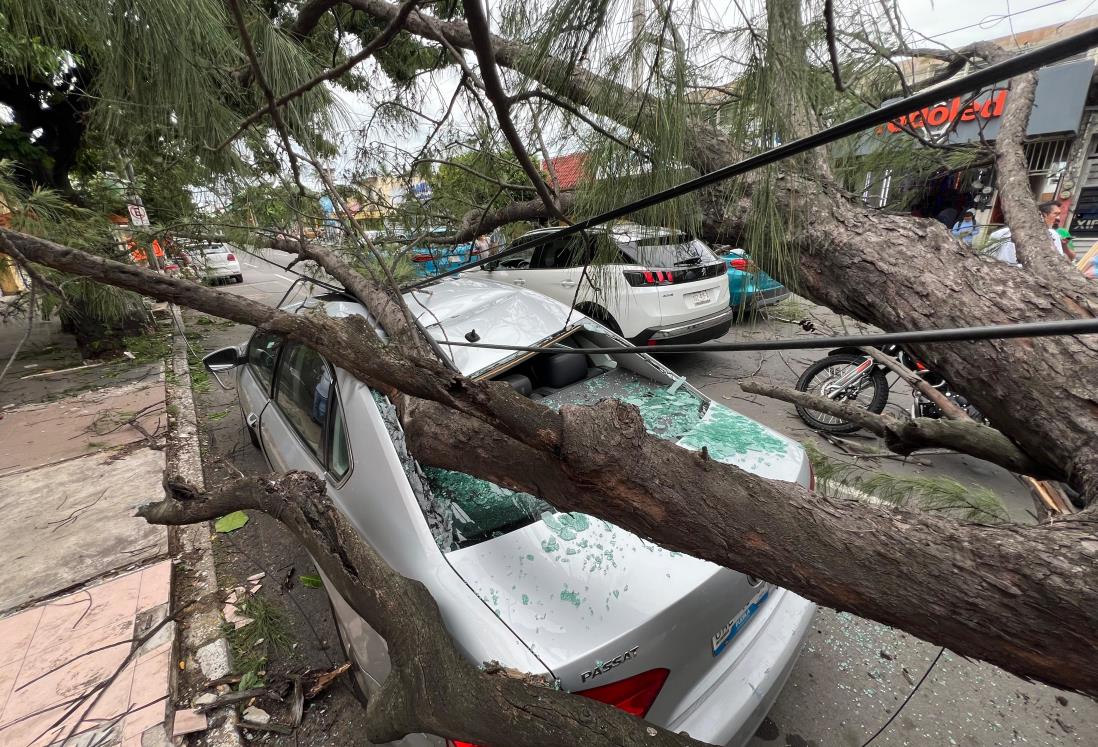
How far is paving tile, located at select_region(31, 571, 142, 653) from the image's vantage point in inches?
90.9

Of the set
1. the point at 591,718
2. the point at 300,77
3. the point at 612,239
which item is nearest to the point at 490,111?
the point at 612,239

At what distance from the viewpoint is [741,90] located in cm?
118

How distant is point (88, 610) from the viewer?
7.99ft

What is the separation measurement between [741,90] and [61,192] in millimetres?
6953

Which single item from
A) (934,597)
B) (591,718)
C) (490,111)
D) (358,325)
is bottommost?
(591,718)

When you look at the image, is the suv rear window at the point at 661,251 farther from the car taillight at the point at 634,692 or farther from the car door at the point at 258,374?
the car door at the point at 258,374

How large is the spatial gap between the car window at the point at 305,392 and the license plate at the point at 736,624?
178 centimetres

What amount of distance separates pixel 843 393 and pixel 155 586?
16.8 feet

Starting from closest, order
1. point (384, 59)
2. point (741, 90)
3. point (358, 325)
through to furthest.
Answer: point (741, 90), point (358, 325), point (384, 59)

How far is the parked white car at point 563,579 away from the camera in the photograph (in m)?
1.24

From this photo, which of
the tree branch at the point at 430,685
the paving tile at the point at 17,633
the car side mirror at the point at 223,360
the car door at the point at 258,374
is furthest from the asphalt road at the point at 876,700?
the car side mirror at the point at 223,360

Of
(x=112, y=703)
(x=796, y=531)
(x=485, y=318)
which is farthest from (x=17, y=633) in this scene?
(x=796, y=531)

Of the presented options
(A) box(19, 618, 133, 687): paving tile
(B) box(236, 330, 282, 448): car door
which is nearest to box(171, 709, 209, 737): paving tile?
(A) box(19, 618, 133, 687): paving tile

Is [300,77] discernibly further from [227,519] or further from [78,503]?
[78,503]
